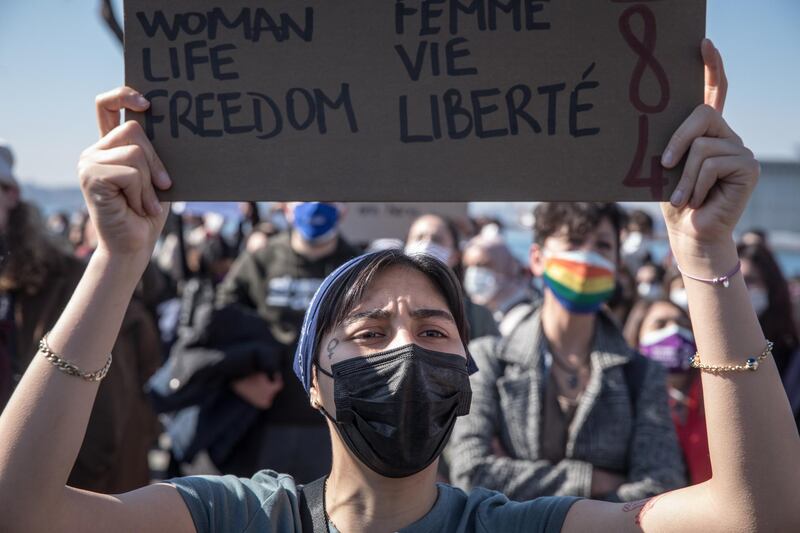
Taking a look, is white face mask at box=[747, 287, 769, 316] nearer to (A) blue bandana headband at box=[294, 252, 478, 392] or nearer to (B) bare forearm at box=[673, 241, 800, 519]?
(A) blue bandana headband at box=[294, 252, 478, 392]

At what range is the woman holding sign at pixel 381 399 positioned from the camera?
1.85 m

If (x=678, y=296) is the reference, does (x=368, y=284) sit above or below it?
above

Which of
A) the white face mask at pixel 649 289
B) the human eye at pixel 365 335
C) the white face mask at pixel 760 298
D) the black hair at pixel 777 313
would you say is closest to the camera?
the human eye at pixel 365 335

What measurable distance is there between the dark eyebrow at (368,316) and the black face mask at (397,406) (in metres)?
0.10

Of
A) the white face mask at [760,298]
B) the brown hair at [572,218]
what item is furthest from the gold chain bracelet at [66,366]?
the white face mask at [760,298]

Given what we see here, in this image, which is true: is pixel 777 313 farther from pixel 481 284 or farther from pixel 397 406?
pixel 397 406

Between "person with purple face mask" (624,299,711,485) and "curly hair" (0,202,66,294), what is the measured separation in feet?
9.37

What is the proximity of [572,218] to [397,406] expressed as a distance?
2.01 m

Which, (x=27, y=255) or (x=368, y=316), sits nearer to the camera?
(x=368, y=316)

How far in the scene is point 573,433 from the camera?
3.42 meters

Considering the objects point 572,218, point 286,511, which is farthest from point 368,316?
point 572,218

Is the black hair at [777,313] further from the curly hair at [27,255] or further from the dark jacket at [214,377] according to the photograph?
the curly hair at [27,255]

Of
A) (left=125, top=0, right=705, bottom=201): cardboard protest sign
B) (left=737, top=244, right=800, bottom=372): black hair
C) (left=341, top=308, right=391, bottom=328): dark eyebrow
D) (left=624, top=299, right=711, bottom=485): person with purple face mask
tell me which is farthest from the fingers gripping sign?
(left=737, top=244, right=800, bottom=372): black hair

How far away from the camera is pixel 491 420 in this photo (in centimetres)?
351
